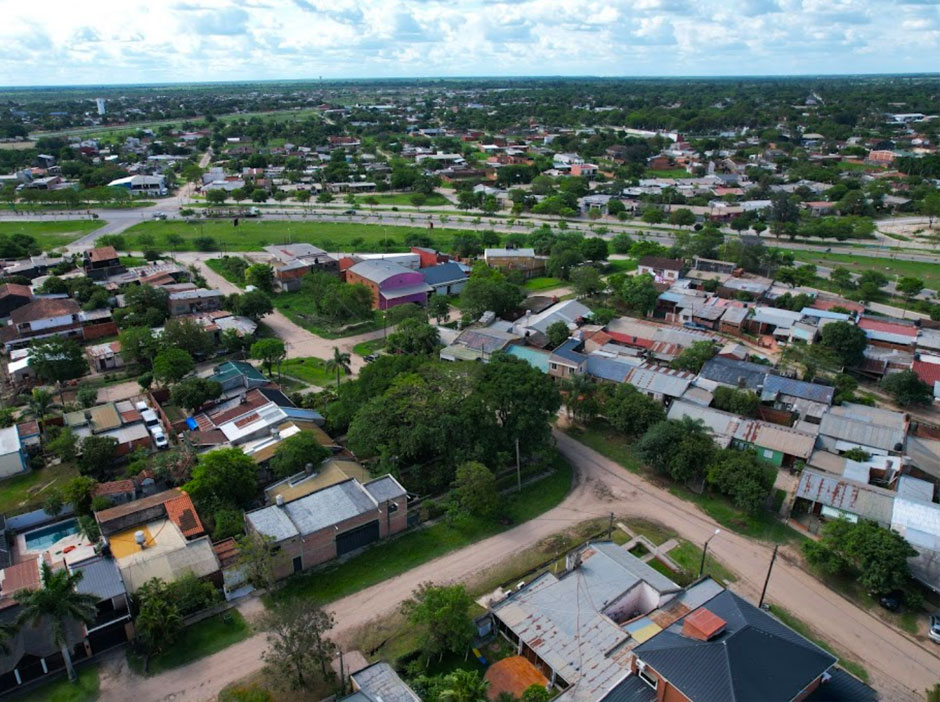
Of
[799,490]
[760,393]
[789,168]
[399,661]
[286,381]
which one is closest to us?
[399,661]

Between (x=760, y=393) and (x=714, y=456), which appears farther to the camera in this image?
(x=760, y=393)

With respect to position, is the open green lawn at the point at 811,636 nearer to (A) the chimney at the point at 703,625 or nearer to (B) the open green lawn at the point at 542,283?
(A) the chimney at the point at 703,625

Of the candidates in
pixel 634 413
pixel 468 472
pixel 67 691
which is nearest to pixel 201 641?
pixel 67 691

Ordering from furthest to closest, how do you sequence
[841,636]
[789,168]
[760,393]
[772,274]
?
[789,168], [772,274], [760,393], [841,636]

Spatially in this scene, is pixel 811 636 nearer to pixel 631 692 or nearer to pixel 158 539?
pixel 631 692

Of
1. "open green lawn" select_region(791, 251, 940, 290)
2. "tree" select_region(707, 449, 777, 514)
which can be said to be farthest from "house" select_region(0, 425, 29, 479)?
"open green lawn" select_region(791, 251, 940, 290)

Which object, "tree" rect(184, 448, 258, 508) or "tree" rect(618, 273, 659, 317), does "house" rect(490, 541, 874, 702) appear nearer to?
"tree" rect(184, 448, 258, 508)

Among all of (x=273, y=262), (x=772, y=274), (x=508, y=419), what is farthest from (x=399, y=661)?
(x=772, y=274)

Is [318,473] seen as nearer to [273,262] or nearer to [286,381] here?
[286,381]

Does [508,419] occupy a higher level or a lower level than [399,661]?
higher
